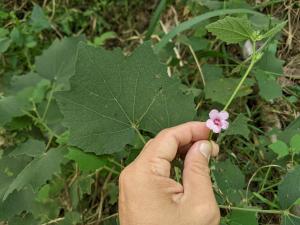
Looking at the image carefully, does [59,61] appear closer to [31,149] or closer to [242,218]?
[31,149]

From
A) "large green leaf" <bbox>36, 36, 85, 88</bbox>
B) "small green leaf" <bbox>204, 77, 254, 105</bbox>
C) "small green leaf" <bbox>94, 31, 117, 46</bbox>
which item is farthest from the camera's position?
"small green leaf" <bbox>94, 31, 117, 46</bbox>

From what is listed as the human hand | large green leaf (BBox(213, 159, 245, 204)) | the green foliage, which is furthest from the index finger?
the green foliage

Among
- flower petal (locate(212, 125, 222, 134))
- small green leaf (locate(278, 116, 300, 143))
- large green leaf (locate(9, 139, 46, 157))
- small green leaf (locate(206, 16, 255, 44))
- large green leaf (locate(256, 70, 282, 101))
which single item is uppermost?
small green leaf (locate(206, 16, 255, 44))

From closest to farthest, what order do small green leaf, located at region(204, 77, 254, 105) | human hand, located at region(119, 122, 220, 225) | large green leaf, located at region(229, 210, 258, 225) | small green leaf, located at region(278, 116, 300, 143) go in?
human hand, located at region(119, 122, 220, 225), large green leaf, located at region(229, 210, 258, 225), small green leaf, located at region(278, 116, 300, 143), small green leaf, located at region(204, 77, 254, 105)

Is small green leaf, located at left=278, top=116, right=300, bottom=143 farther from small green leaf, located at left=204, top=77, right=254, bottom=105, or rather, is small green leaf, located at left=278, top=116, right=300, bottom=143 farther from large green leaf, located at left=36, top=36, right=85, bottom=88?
large green leaf, located at left=36, top=36, right=85, bottom=88

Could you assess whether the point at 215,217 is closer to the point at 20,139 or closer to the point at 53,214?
the point at 53,214

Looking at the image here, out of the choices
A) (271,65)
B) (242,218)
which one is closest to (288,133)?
(271,65)

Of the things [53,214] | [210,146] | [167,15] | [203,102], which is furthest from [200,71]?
[53,214]

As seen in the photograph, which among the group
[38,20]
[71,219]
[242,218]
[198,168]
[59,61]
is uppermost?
[38,20]
